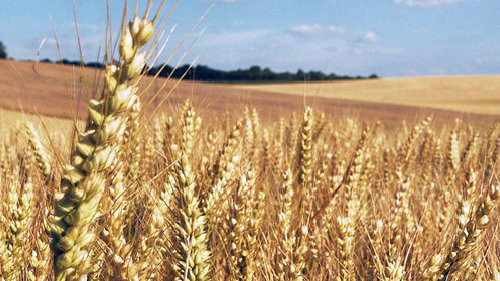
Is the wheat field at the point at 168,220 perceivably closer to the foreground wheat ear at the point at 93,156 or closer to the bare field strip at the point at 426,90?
the foreground wheat ear at the point at 93,156

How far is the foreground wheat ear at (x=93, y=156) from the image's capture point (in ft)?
2.77

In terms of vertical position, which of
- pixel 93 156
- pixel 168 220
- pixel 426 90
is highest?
pixel 426 90

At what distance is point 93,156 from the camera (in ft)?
2.81

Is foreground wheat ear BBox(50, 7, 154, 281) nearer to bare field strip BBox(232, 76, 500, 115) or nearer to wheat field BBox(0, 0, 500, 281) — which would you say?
wheat field BBox(0, 0, 500, 281)

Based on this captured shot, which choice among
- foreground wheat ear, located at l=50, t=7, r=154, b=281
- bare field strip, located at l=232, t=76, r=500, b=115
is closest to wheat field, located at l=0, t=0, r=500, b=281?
foreground wheat ear, located at l=50, t=7, r=154, b=281

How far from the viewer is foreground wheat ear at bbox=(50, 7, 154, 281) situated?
85 cm

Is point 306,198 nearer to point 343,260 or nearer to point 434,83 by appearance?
point 343,260

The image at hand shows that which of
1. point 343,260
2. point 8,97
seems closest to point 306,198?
point 343,260

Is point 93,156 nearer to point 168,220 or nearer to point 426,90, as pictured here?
point 168,220

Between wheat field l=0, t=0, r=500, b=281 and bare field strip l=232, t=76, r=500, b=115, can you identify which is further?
bare field strip l=232, t=76, r=500, b=115

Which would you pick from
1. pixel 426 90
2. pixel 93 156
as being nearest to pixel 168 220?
pixel 93 156

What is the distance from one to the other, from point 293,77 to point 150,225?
47.4 metres

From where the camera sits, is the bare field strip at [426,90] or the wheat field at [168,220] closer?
the wheat field at [168,220]

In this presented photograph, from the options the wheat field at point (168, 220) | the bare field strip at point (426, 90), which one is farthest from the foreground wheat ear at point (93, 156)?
the bare field strip at point (426, 90)
